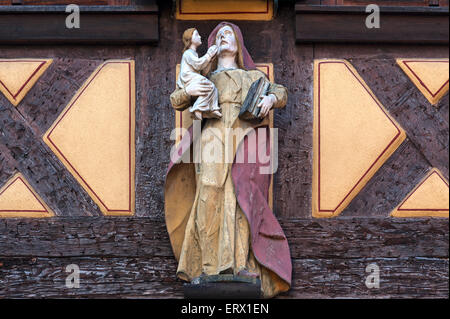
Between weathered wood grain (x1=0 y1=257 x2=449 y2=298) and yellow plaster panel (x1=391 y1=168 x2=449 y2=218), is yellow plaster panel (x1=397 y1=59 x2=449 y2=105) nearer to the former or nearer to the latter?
yellow plaster panel (x1=391 y1=168 x2=449 y2=218)

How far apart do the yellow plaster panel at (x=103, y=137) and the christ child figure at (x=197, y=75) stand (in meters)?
0.54

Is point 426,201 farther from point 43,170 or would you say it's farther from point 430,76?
point 43,170

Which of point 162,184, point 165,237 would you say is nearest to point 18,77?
point 162,184

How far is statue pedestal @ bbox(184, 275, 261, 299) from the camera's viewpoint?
8.93 m

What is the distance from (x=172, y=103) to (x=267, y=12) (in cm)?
102

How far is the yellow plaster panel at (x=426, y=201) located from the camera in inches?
371

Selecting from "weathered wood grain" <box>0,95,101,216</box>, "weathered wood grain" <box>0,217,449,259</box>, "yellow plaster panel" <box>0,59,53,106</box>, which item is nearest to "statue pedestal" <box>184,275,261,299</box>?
"weathered wood grain" <box>0,217,449,259</box>

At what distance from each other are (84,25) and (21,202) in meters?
1.28

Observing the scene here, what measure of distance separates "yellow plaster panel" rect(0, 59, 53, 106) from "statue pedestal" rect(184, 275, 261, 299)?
6.15ft

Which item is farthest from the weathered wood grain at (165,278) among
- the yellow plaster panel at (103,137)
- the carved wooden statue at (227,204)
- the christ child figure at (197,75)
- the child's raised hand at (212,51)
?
the child's raised hand at (212,51)

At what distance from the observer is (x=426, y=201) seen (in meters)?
→ 9.44

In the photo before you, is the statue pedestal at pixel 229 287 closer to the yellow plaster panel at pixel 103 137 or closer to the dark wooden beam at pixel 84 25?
the yellow plaster panel at pixel 103 137

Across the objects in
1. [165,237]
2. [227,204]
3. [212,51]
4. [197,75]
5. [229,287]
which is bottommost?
[229,287]

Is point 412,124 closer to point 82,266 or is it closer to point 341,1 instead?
point 341,1
